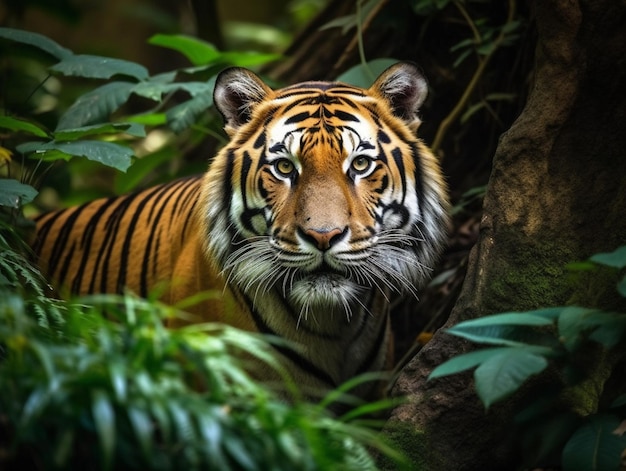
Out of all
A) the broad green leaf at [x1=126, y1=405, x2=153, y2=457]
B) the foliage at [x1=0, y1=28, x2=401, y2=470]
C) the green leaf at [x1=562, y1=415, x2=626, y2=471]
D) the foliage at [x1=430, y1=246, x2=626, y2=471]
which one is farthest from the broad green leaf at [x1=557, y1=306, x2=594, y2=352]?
the broad green leaf at [x1=126, y1=405, x2=153, y2=457]

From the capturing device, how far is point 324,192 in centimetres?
322

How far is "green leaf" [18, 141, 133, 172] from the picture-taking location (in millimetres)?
3658

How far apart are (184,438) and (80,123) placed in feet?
8.68

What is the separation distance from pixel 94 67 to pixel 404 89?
1.64 meters

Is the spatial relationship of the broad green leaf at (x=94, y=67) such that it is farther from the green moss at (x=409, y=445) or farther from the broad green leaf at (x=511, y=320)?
the broad green leaf at (x=511, y=320)

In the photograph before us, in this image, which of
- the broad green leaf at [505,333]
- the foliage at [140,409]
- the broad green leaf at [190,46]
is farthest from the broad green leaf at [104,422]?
the broad green leaf at [190,46]

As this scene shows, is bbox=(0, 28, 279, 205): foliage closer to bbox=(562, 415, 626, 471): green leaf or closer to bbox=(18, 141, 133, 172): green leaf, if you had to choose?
bbox=(18, 141, 133, 172): green leaf

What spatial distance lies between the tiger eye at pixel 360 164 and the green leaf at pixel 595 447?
1.31 m

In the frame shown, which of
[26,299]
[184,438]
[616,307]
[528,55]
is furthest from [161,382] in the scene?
[528,55]

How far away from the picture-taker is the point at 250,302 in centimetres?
360

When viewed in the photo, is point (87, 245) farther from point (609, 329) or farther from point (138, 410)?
point (609, 329)

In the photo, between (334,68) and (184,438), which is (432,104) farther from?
(184,438)

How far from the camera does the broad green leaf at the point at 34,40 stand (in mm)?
4134

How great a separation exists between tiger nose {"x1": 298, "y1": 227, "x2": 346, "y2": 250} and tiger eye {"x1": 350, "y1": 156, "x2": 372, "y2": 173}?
362mm
